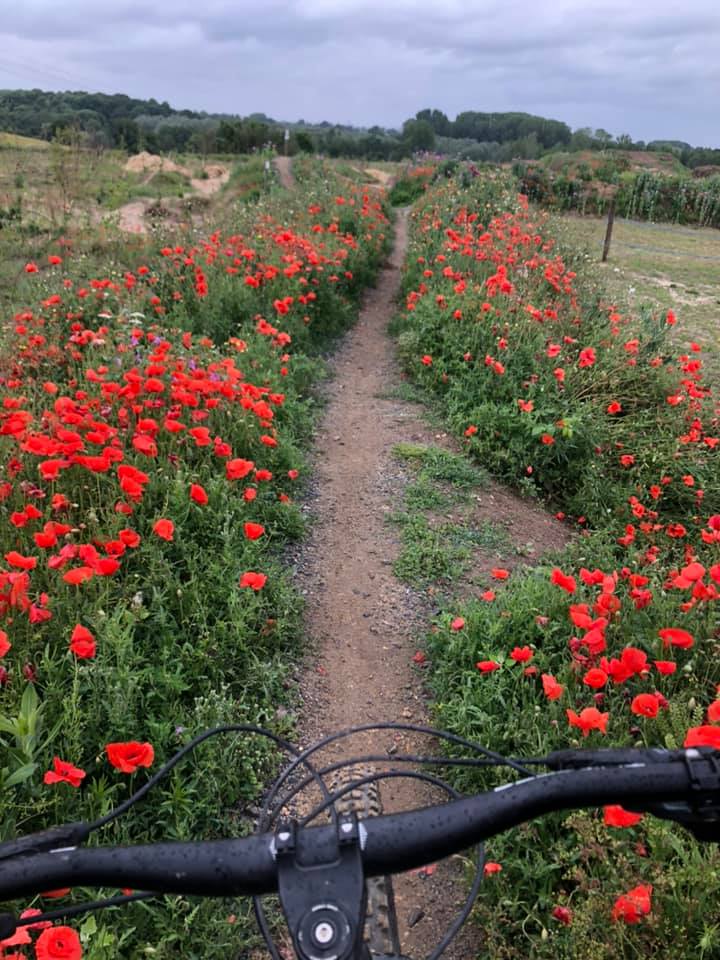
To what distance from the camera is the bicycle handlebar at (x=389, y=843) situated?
864 mm

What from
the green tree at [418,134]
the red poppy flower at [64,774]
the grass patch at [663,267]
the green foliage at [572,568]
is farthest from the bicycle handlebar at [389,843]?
the green tree at [418,134]

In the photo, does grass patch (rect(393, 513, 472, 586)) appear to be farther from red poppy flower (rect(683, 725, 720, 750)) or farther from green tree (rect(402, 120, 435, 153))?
green tree (rect(402, 120, 435, 153))

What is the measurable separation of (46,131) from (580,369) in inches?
579

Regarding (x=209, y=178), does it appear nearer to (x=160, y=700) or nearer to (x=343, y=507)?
(x=343, y=507)

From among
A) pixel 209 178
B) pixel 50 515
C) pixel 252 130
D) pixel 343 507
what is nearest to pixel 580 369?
pixel 343 507

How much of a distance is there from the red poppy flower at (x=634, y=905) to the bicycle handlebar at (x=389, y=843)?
4.33 ft

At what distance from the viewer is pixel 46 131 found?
1550 centimetres

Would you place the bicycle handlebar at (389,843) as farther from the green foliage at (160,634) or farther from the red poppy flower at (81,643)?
the red poppy flower at (81,643)

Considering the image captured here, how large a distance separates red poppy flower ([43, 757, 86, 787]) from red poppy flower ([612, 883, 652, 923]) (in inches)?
64.2

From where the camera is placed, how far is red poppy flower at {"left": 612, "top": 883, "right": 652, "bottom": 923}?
1.97 m

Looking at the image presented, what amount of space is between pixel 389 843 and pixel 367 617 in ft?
10.2

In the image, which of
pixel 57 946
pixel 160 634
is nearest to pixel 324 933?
pixel 57 946

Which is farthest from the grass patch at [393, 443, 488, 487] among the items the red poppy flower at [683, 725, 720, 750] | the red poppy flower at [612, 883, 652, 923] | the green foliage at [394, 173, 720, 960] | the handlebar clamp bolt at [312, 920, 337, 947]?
the handlebar clamp bolt at [312, 920, 337, 947]

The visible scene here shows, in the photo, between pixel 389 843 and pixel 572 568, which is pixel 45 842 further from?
pixel 572 568
